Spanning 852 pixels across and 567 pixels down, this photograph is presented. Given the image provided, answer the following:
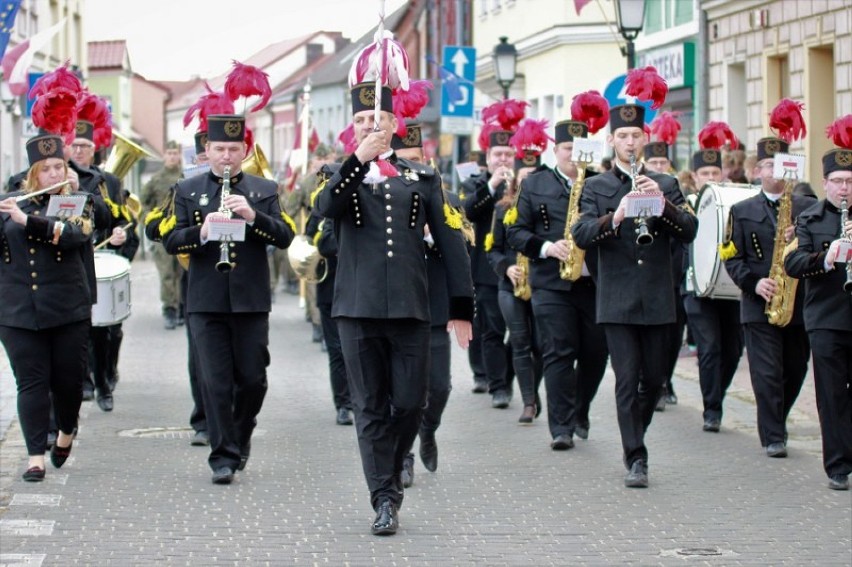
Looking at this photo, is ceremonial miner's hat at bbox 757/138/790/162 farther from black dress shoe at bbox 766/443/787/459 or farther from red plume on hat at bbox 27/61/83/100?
red plume on hat at bbox 27/61/83/100

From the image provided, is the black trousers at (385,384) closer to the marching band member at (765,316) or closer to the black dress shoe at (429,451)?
the black dress shoe at (429,451)

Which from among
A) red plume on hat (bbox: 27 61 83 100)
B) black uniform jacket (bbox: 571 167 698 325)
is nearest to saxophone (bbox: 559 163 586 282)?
black uniform jacket (bbox: 571 167 698 325)

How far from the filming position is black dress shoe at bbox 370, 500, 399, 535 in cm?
891

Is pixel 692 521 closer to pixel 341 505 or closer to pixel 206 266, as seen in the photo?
pixel 341 505

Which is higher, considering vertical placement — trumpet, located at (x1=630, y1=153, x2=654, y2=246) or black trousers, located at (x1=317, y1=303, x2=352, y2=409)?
trumpet, located at (x1=630, y1=153, x2=654, y2=246)

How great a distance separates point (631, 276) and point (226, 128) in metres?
2.44

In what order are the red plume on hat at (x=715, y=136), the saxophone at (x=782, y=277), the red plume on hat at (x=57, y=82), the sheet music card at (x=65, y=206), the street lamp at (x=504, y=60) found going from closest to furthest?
the sheet music card at (x=65, y=206), the red plume on hat at (x=57, y=82), the saxophone at (x=782, y=277), the red plume on hat at (x=715, y=136), the street lamp at (x=504, y=60)

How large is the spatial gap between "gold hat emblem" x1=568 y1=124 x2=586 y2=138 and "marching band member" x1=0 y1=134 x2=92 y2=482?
11.0 feet

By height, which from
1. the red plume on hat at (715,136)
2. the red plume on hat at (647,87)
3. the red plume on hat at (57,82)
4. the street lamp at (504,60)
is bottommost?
the red plume on hat at (715,136)

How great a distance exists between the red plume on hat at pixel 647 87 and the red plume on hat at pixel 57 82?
11.1 ft

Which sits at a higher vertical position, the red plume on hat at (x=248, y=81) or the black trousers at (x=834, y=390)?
the red plume on hat at (x=248, y=81)

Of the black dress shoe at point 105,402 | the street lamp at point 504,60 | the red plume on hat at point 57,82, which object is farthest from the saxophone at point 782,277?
the street lamp at point 504,60

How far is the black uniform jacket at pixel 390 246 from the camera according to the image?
9.04 meters

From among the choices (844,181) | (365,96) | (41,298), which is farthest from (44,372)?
(844,181)
